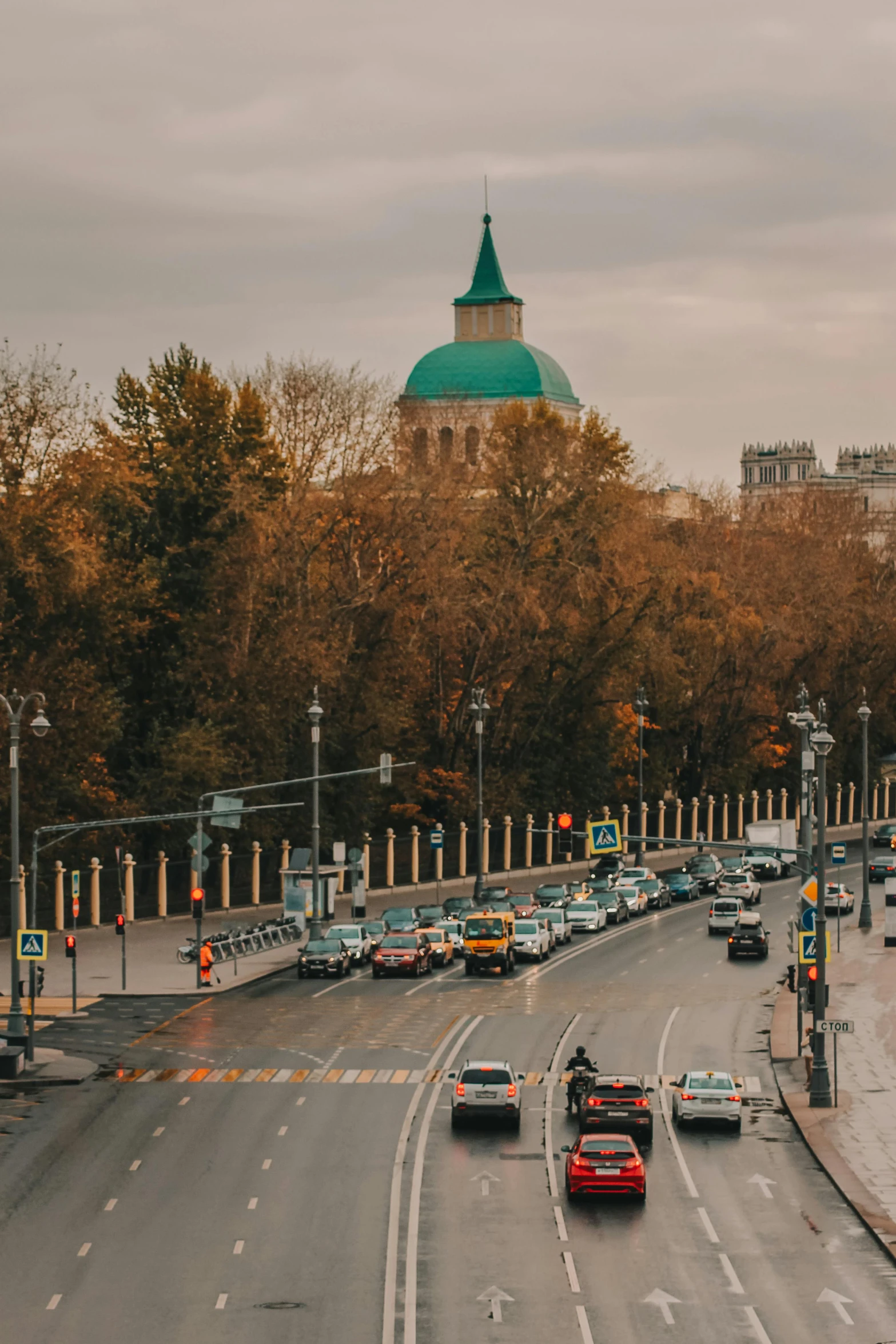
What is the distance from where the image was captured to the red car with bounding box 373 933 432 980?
66.3 m

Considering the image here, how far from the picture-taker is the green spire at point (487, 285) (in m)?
177

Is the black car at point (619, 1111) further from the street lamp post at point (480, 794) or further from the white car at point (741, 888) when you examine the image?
the white car at point (741, 888)

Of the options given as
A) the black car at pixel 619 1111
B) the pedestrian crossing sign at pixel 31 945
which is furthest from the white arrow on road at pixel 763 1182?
the pedestrian crossing sign at pixel 31 945

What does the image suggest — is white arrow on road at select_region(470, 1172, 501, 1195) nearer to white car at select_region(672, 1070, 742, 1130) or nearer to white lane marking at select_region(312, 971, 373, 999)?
white car at select_region(672, 1070, 742, 1130)

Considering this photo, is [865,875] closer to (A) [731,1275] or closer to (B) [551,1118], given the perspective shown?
(B) [551,1118]

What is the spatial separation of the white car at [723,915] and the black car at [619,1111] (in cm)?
3918

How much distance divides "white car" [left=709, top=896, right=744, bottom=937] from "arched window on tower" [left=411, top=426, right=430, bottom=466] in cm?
2903

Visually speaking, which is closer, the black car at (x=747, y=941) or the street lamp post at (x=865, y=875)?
the black car at (x=747, y=941)

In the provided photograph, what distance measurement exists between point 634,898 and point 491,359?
8756 centimetres

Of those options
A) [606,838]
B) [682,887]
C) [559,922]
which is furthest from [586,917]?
[606,838]

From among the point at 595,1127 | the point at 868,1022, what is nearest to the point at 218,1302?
the point at 595,1127

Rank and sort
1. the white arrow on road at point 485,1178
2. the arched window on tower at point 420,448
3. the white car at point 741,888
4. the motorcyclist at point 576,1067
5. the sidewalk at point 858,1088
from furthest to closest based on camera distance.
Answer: the arched window on tower at point 420,448
the white car at point 741,888
the motorcyclist at point 576,1067
the sidewalk at point 858,1088
the white arrow on road at point 485,1178

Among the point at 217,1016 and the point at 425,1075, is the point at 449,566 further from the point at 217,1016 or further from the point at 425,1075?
the point at 425,1075

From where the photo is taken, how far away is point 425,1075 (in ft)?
156
